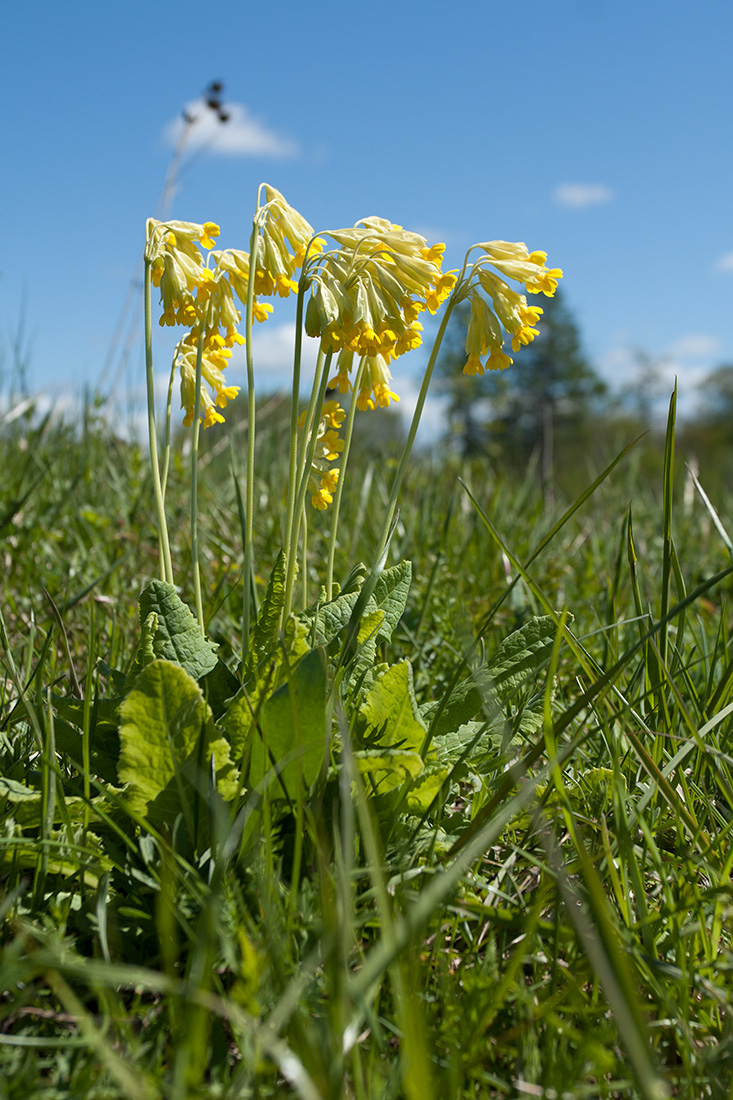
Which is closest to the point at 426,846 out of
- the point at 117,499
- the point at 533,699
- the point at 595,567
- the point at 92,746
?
the point at 533,699

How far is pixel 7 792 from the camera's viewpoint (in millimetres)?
1351

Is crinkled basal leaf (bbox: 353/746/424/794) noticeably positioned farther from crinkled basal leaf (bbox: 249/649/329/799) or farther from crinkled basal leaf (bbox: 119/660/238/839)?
crinkled basal leaf (bbox: 119/660/238/839)

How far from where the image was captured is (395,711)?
5.08 feet

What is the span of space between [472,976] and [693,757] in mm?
858

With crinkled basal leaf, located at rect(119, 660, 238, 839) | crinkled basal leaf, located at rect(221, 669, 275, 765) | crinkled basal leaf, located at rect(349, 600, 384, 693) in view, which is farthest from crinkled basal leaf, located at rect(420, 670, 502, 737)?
crinkled basal leaf, located at rect(119, 660, 238, 839)

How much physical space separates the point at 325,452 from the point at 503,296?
0.56 m

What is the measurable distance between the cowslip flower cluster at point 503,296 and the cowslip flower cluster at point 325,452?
0.40 meters

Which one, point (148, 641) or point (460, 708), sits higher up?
point (148, 641)

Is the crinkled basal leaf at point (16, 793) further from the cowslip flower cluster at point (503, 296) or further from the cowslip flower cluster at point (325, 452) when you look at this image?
the cowslip flower cluster at point (503, 296)

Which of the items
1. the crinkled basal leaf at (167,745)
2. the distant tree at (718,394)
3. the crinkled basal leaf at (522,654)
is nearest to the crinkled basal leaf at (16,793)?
the crinkled basal leaf at (167,745)

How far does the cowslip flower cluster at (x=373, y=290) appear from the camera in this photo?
155 centimetres

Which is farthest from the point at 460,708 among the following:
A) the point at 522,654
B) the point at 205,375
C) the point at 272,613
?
the point at 205,375

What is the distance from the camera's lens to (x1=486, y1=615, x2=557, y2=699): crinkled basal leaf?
1.68 metres

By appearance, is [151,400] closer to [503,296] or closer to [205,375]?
[205,375]
